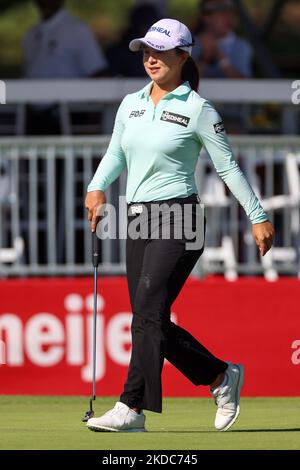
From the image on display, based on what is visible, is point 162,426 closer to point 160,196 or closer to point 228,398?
point 228,398

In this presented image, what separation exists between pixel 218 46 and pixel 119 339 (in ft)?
16.2

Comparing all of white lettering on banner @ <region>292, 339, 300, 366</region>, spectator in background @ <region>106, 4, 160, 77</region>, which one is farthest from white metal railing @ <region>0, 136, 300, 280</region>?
spectator in background @ <region>106, 4, 160, 77</region>

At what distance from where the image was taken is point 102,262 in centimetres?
1208

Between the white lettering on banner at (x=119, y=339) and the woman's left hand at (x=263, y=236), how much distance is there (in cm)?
310

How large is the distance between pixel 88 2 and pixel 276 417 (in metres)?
9.33

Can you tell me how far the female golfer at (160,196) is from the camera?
8000 mm

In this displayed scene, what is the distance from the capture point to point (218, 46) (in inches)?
595

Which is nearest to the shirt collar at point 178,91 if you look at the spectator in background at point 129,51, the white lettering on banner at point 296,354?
the white lettering on banner at point 296,354

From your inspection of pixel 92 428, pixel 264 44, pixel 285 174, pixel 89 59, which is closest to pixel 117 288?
pixel 285 174

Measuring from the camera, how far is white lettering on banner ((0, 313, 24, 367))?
10969mm

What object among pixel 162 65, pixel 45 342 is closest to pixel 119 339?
pixel 45 342

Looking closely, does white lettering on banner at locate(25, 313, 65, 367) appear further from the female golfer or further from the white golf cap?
the white golf cap

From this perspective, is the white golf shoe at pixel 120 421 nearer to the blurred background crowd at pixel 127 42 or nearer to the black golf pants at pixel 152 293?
the black golf pants at pixel 152 293

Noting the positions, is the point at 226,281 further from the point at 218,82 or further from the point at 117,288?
the point at 218,82
